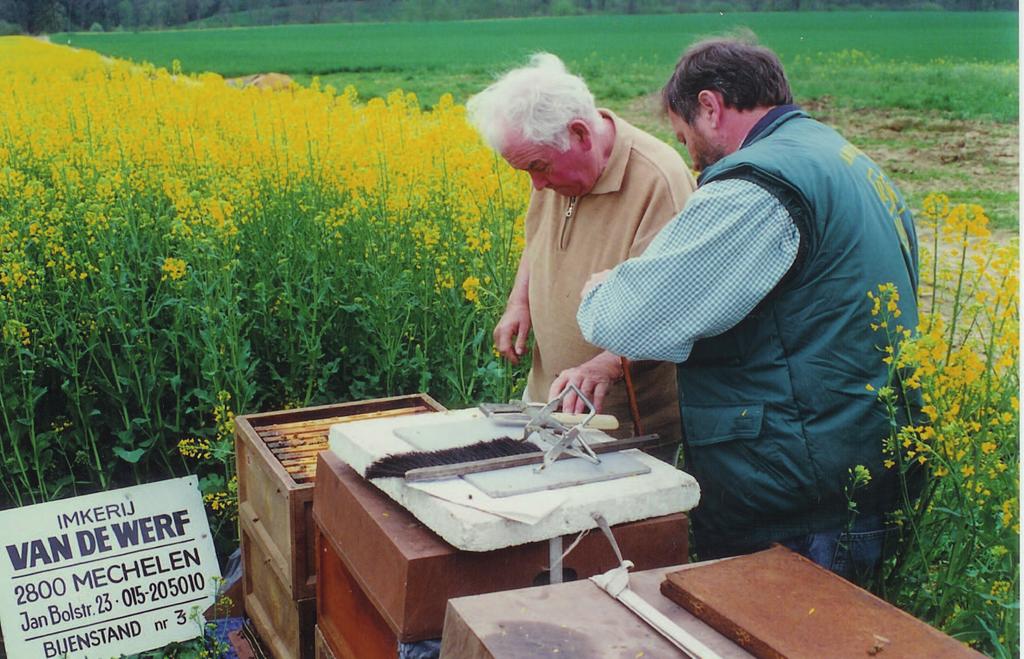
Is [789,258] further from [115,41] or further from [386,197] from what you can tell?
[115,41]

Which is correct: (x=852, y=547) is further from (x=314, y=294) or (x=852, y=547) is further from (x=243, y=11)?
(x=243, y=11)

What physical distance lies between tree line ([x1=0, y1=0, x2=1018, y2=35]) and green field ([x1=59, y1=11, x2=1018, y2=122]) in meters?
0.07

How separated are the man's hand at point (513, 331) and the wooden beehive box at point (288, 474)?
0.29 meters

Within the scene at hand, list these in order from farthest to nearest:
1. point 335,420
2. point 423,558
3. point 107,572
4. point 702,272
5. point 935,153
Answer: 1. point 935,153
2. point 107,572
3. point 335,420
4. point 702,272
5. point 423,558

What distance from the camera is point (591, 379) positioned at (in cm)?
273

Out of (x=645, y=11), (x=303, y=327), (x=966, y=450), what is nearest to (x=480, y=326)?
(x=303, y=327)

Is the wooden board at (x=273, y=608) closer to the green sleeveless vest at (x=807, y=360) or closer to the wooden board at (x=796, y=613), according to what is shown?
the green sleeveless vest at (x=807, y=360)

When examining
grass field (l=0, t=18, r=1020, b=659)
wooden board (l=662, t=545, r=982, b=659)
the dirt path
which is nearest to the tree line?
grass field (l=0, t=18, r=1020, b=659)

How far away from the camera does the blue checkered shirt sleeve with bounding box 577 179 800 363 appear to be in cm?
216

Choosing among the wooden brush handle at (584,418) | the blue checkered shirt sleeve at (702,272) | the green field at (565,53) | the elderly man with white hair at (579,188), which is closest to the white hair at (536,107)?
the elderly man with white hair at (579,188)

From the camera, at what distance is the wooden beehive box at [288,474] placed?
2986 mm

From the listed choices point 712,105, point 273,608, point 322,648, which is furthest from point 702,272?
point 273,608

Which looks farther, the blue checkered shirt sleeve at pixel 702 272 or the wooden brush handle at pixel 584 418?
the wooden brush handle at pixel 584 418

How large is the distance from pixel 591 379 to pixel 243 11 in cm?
621
